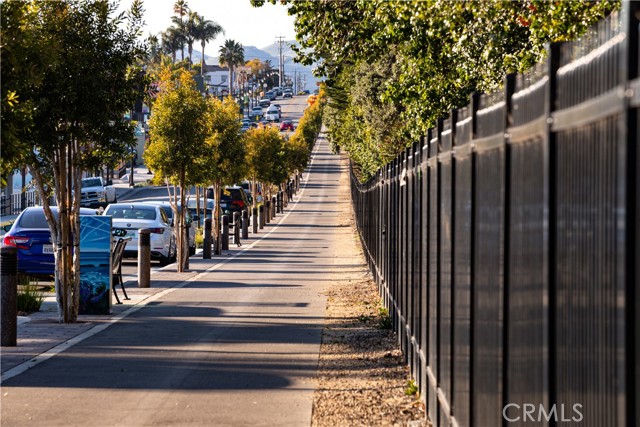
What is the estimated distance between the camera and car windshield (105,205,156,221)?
25.5 m

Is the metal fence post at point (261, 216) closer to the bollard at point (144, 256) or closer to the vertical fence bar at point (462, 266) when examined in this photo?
the bollard at point (144, 256)

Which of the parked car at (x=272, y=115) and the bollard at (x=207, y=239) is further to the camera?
the parked car at (x=272, y=115)

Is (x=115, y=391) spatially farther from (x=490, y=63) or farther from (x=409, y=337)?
(x=490, y=63)

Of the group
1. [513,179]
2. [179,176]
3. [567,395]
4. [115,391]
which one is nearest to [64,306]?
[115,391]

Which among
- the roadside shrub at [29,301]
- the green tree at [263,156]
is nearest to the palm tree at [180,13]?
the green tree at [263,156]

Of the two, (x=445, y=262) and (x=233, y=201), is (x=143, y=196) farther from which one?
(x=445, y=262)

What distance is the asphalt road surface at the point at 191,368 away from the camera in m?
7.98

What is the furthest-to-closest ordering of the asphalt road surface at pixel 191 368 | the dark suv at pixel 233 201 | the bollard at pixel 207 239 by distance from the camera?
the dark suv at pixel 233 201, the bollard at pixel 207 239, the asphalt road surface at pixel 191 368

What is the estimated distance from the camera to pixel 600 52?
2.83 m

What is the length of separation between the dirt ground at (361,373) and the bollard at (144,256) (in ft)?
11.4

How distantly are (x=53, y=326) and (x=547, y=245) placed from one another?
10.7m

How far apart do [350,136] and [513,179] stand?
40307 millimetres

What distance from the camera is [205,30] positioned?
470ft

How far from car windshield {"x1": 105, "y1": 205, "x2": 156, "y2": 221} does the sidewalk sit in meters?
3.58
